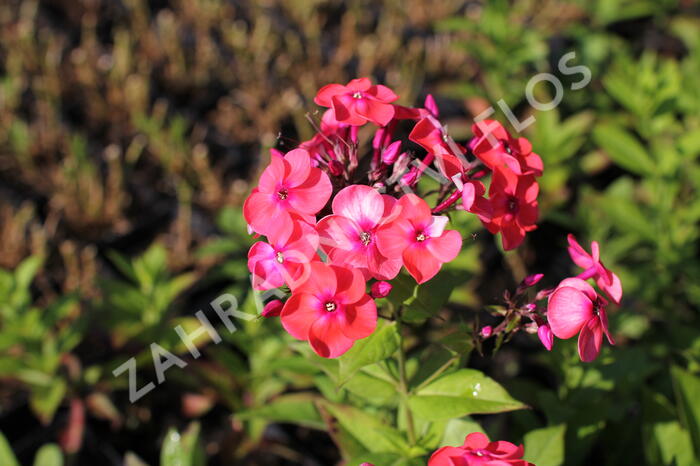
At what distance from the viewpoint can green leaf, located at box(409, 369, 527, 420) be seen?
133cm

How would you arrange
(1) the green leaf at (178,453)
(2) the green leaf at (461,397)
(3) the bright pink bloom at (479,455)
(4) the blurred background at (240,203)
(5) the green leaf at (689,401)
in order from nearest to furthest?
(3) the bright pink bloom at (479,455) → (2) the green leaf at (461,397) → (5) the green leaf at (689,401) → (1) the green leaf at (178,453) → (4) the blurred background at (240,203)

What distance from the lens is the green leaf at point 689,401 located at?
5.68 feet

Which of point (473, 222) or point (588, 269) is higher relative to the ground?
point (588, 269)

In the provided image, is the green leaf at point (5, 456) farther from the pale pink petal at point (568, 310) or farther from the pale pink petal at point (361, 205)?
the pale pink petal at point (568, 310)

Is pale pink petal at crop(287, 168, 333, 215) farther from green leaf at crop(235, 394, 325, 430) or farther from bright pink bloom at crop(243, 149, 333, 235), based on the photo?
green leaf at crop(235, 394, 325, 430)

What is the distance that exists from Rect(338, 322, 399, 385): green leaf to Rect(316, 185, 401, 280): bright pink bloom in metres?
0.22

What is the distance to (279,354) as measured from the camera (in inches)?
91.6

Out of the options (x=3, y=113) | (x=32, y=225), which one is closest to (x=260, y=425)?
(x=32, y=225)

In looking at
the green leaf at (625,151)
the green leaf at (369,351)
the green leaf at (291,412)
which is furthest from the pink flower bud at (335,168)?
the green leaf at (625,151)

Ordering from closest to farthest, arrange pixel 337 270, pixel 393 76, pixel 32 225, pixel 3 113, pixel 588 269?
pixel 337 270
pixel 588 269
pixel 32 225
pixel 3 113
pixel 393 76

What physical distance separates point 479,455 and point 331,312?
14.7 inches

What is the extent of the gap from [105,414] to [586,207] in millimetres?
2283

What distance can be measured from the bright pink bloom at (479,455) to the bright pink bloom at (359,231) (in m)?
0.34

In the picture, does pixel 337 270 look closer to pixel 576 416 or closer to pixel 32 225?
pixel 576 416
